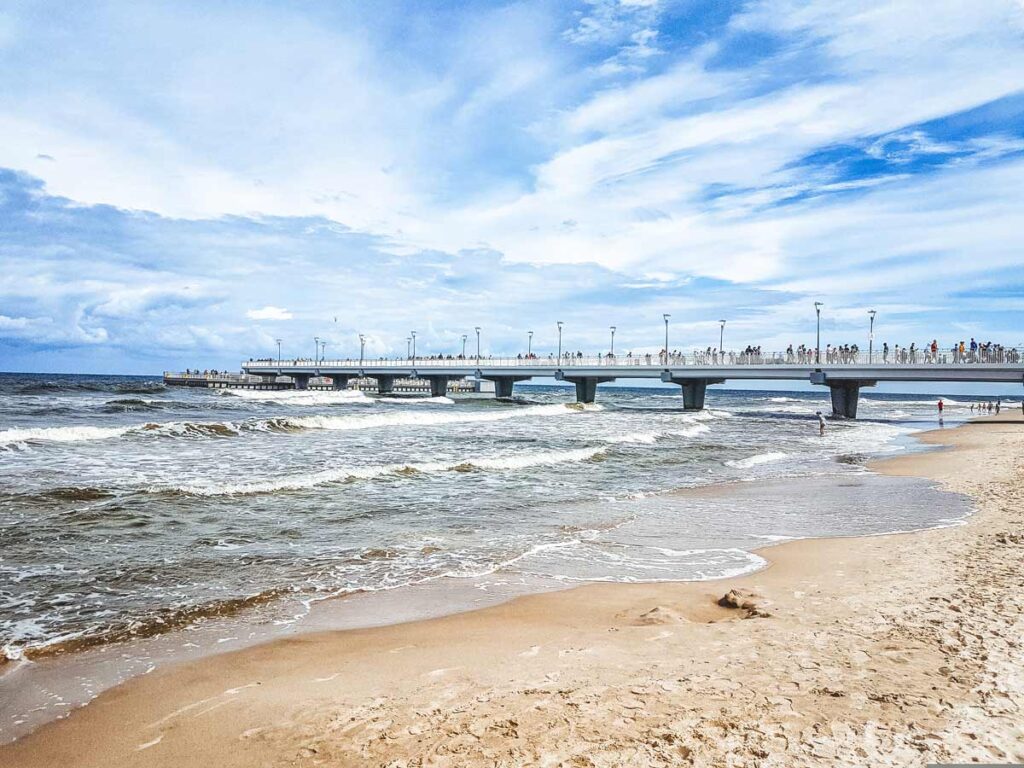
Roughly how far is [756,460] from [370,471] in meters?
14.0

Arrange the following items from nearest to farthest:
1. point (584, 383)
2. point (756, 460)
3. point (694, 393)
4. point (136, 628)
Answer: point (136, 628)
point (756, 460)
point (694, 393)
point (584, 383)

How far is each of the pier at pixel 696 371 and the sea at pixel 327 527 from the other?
1018 inches

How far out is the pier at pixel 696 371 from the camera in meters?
46.2

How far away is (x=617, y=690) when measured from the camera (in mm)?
4809

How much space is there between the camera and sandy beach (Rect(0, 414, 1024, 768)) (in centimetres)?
396

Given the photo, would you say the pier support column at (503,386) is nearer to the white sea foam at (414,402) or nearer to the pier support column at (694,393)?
the white sea foam at (414,402)

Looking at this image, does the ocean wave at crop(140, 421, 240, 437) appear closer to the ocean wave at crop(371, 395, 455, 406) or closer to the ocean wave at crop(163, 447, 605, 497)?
the ocean wave at crop(163, 447, 605, 497)

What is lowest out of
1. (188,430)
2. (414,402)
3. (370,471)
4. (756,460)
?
(414,402)

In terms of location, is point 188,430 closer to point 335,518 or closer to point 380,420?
point 380,420

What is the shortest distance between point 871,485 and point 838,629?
44.1ft

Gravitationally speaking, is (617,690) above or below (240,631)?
above

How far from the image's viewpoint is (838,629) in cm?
616

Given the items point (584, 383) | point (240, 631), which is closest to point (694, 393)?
point (584, 383)

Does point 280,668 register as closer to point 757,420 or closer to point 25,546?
point 25,546
